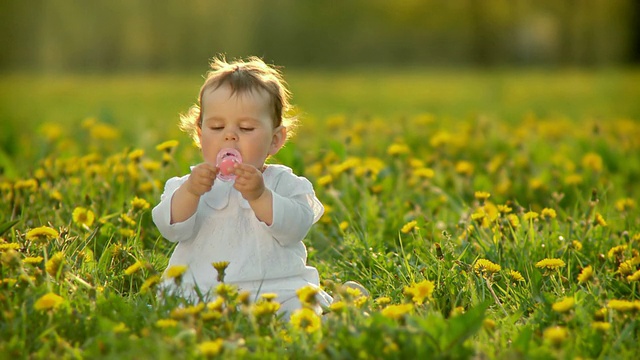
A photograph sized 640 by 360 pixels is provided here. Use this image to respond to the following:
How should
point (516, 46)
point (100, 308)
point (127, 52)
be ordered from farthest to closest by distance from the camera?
point (516, 46)
point (127, 52)
point (100, 308)

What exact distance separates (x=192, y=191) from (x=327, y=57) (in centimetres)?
3434

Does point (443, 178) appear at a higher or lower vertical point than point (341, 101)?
higher

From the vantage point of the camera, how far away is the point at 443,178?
4.74m

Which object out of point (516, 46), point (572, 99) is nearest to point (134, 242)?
point (572, 99)

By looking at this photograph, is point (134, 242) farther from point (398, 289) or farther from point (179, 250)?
point (398, 289)

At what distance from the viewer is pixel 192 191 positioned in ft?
8.39

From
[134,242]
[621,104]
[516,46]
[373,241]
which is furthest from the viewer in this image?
[516,46]

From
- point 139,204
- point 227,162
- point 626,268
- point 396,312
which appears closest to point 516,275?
point 626,268

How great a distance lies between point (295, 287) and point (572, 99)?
10782 millimetres

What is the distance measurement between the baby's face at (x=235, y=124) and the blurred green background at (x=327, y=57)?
2.27m

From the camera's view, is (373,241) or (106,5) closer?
(373,241)

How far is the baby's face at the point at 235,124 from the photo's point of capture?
267 cm

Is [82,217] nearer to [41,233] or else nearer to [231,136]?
[41,233]

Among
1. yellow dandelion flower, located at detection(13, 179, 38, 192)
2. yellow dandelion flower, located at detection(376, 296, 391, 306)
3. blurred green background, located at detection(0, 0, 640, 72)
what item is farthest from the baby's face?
blurred green background, located at detection(0, 0, 640, 72)
